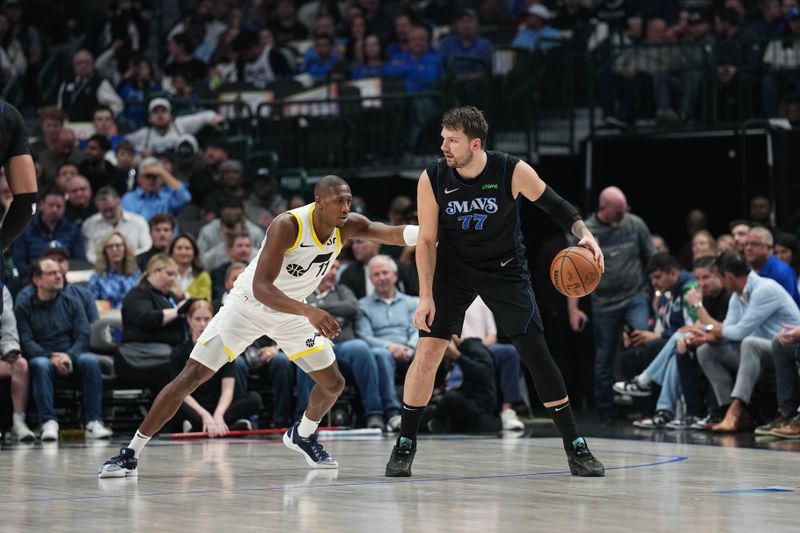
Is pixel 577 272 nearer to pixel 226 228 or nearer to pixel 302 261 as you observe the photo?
pixel 302 261

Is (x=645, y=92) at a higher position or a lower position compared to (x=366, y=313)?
higher

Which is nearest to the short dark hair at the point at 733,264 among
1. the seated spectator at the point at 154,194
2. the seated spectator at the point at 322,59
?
the seated spectator at the point at 154,194

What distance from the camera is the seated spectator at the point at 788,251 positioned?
11.9 meters

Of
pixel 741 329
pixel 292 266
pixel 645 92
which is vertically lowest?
pixel 741 329

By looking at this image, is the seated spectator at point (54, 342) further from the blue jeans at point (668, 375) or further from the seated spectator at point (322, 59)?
the seated spectator at point (322, 59)

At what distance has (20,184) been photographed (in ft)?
20.7

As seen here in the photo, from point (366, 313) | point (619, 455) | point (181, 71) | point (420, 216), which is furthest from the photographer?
point (181, 71)

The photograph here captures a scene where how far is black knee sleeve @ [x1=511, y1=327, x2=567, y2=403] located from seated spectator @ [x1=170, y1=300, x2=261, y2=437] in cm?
413

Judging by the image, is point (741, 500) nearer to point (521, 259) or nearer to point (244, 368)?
point (521, 259)

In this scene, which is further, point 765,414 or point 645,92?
point 645,92

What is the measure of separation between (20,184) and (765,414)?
708 centimetres

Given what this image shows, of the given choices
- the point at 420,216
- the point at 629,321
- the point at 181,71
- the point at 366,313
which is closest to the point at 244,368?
the point at 366,313

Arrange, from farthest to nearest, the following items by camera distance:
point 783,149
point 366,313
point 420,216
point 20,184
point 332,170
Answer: point 332,170
point 783,149
point 366,313
point 420,216
point 20,184

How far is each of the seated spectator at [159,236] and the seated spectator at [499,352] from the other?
9.48 feet
